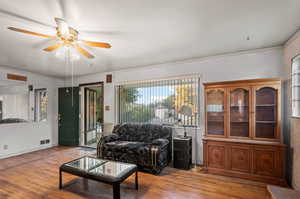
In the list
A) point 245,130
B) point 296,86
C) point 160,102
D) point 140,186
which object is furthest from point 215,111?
point 140,186

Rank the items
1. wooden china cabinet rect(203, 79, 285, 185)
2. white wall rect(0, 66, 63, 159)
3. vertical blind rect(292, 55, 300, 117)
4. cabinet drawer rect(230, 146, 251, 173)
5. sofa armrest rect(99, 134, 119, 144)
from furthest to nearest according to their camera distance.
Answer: white wall rect(0, 66, 63, 159)
sofa armrest rect(99, 134, 119, 144)
cabinet drawer rect(230, 146, 251, 173)
wooden china cabinet rect(203, 79, 285, 185)
vertical blind rect(292, 55, 300, 117)

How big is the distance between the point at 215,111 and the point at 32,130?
515 cm

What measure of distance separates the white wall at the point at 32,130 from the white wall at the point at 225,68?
8.83 feet

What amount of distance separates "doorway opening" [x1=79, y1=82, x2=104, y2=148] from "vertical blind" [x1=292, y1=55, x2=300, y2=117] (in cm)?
459

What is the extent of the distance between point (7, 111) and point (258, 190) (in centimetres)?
584

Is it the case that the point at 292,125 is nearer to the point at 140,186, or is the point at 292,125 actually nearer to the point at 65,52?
the point at 140,186

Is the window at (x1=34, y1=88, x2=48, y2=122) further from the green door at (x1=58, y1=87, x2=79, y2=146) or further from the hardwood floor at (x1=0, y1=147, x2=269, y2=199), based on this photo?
the hardwood floor at (x1=0, y1=147, x2=269, y2=199)

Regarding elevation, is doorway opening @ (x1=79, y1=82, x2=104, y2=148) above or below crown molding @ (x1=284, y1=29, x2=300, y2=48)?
below

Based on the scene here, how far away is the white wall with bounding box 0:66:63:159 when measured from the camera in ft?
12.7

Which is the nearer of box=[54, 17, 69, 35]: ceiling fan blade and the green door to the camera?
box=[54, 17, 69, 35]: ceiling fan blade

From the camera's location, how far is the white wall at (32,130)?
3861mm

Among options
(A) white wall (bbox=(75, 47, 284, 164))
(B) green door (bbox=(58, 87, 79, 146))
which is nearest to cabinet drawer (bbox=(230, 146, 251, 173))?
(A) white wall (bbox=(75, 47, 284, 164))

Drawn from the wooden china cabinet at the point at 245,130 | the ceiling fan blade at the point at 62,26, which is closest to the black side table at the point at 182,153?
the wooden china cabinet at the point at 245,130

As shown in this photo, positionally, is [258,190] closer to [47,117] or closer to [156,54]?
[156,54]
